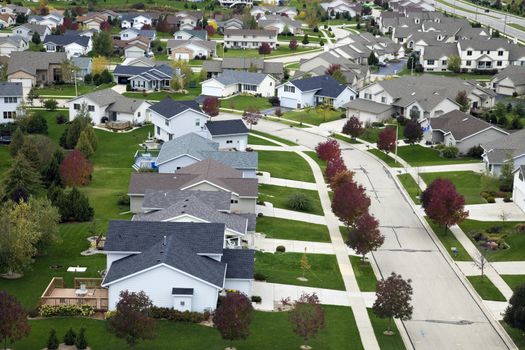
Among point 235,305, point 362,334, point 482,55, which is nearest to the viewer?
point 235,305

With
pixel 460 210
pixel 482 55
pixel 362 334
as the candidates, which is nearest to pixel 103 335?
pixel 362 334

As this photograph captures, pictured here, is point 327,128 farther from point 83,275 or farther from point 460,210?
point 83,275

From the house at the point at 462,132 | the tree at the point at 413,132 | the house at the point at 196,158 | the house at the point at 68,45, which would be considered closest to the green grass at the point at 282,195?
the house at the point at 196,158

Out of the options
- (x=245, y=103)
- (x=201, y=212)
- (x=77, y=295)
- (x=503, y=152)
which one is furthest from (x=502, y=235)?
(x=245, y=103)

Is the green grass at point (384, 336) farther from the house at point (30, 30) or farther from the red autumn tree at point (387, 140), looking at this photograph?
the house at point (30, 30)

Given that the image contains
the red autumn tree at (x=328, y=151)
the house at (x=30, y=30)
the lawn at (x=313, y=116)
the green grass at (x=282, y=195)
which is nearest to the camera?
the green grass at (x=282, y=195)

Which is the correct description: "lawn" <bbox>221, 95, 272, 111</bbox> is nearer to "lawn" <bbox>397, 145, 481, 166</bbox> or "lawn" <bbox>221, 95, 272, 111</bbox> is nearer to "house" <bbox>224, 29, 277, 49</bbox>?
"lawn" <bbox>397, 145, 481, 166</bbox>

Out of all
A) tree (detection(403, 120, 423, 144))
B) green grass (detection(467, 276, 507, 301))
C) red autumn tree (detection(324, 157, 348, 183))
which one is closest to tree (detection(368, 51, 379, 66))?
tree (detection(403, 120, 423, 144))
